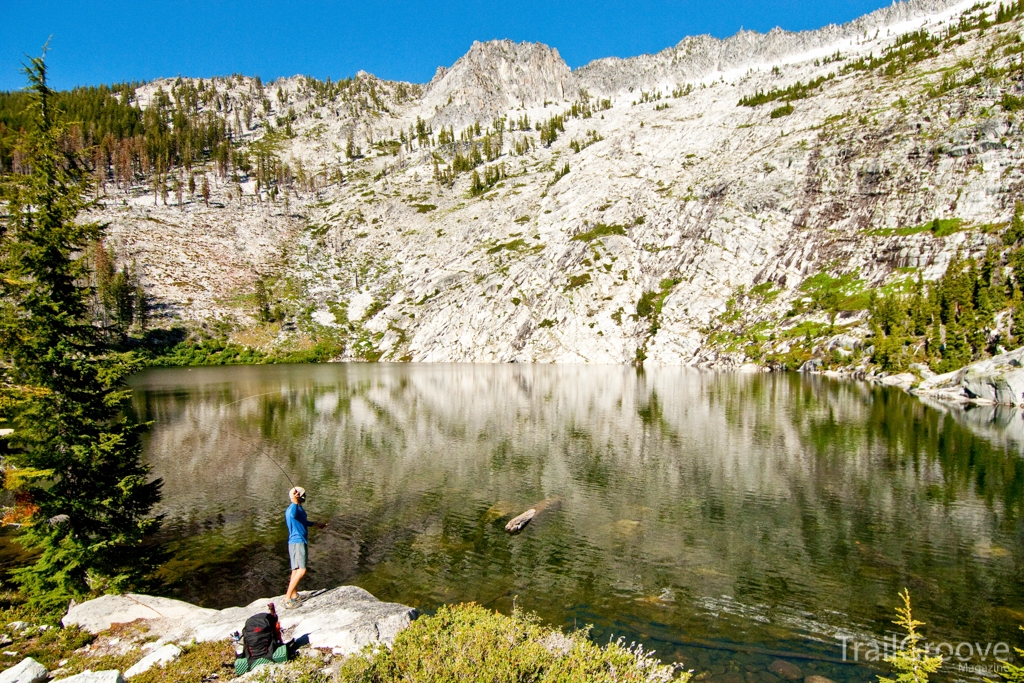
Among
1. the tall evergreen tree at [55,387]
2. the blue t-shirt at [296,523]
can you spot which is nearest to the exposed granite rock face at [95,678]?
the blue t-shirt at [296,523]

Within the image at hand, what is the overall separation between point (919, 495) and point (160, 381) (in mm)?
114619

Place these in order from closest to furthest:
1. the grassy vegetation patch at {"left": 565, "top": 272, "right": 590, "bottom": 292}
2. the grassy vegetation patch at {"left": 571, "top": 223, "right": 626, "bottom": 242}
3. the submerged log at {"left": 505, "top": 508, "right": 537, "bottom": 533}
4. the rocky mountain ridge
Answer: the submerged log at {"left": 505, "top": 508, "right": 537, "bottom": 533} → the rocky mountain ridge → the grassy vegetation patch at {"left": 565, "top": 272, "right": 590, "bottom": 292} → the grassy vegetation patch at {"left": 571, "top": 223, "right": 626, "bottom": 242}

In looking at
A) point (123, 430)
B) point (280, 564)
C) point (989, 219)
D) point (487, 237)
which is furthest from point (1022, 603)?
point (487, 237)

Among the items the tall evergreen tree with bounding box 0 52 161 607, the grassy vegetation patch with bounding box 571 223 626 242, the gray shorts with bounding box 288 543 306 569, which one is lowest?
the gray shorts with bounding box 288 543 306 569

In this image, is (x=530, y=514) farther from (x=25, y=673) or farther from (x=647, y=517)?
(x=25, y=673)

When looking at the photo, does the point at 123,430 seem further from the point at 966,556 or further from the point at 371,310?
the point at 371,310

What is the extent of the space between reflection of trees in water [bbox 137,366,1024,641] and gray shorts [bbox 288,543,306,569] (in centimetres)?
506

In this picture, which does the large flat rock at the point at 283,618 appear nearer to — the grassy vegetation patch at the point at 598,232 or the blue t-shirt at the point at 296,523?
the blue t-shirt at the point at 296,523

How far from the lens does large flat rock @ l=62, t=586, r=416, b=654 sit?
41.3 feet

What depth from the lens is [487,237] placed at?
184625 mm

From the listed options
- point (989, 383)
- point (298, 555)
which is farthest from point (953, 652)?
point (989, 383)

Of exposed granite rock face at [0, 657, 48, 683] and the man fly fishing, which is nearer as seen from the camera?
exposed granite rock face at [0, 657, 48, 683]

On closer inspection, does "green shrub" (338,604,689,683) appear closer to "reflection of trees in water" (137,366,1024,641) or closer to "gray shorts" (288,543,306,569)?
"gray shorts" (288,543,306,569)

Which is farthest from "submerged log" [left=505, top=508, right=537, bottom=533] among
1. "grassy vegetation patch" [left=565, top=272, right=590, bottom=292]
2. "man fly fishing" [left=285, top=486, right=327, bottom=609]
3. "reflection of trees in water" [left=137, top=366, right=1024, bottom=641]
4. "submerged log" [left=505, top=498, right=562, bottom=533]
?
"grassy vegetation patch" [left=565, top=272, right=590, bottom=292]
